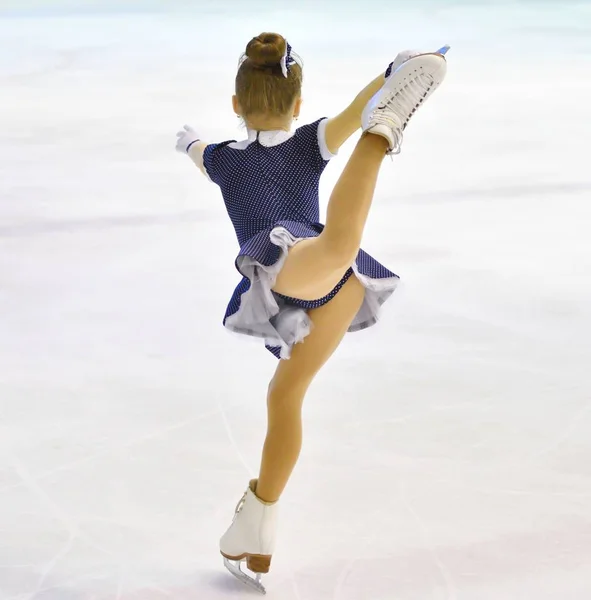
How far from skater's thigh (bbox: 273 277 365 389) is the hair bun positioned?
0.44 m

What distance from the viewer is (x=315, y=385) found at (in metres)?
3.17

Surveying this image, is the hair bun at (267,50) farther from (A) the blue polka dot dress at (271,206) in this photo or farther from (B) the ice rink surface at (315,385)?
(B) the ice rink surface at (315,385)

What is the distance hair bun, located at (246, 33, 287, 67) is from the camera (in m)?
2.03

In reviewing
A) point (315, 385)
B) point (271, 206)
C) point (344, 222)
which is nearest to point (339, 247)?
point (344, 222)

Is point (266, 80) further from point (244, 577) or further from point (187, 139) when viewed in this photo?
point (244, 577)

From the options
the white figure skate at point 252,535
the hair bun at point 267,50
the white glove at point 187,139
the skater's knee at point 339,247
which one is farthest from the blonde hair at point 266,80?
the white figure skate at point 252,535

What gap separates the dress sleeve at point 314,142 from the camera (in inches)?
82.6

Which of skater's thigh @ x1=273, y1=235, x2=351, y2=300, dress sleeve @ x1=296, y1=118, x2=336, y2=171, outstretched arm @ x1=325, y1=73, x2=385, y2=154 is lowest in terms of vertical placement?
skater's thigh @ x1=273, y1=235, x2=351, y2=300

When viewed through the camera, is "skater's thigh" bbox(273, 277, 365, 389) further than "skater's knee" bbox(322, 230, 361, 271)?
Yes

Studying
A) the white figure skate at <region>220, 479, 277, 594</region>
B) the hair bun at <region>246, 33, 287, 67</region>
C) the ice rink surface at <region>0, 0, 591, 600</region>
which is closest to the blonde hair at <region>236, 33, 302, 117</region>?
the hair bun at <region>246, 33, 287, 67</region>

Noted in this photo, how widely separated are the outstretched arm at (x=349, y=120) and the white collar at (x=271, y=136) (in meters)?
0.08

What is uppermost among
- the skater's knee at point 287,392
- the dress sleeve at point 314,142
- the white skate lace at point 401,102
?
the white skate lace at point 401,102

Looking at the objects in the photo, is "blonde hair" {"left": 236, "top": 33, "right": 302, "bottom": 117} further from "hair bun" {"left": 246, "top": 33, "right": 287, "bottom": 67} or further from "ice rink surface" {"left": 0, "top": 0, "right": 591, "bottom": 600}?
"ice rink surface" {"left": 0, "top": 0, "right": 591, "bottom": 600}

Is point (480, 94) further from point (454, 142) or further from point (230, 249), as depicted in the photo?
point (230, 249)
